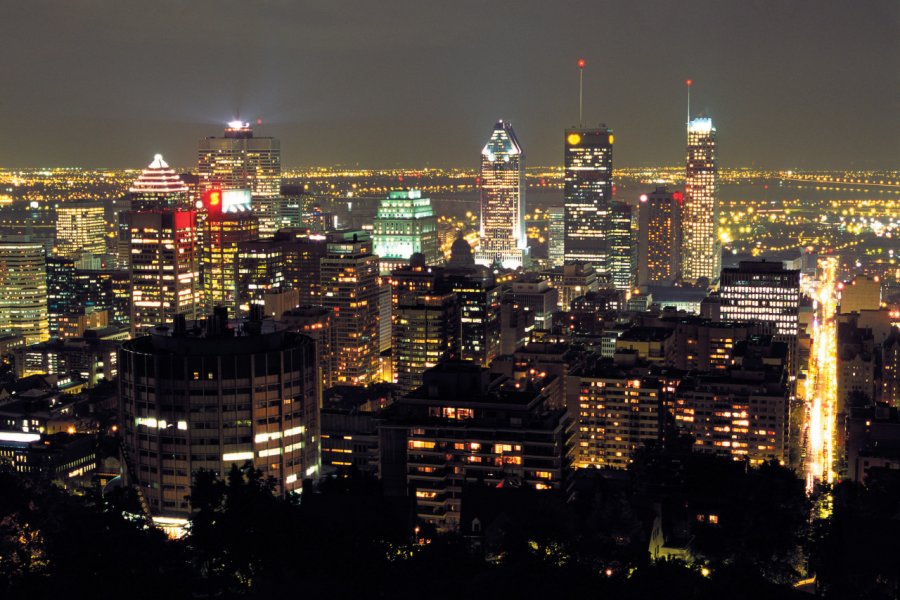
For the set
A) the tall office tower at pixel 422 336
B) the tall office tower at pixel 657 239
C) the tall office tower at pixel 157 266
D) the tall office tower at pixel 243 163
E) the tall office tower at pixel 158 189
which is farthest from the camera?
the tall office tower at pixel 243 163

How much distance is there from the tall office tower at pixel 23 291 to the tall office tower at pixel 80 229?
18.6 meters

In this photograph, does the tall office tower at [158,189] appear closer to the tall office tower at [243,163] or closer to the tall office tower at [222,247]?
the tall office tower at [222,247]

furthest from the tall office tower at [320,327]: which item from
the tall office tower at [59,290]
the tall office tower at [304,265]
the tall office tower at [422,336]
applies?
the tall office tower at [59,290]

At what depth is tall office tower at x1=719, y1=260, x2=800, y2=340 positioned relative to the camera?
5638 cm

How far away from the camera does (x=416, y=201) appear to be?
8275 cm

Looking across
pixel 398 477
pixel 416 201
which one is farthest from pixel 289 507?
pixel 416 201

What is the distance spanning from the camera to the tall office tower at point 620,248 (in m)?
86.8

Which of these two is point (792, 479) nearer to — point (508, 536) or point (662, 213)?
point (508, 536)

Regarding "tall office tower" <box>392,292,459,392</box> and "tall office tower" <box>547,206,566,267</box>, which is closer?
"tall office tower" <box>392,292,459,392</box>

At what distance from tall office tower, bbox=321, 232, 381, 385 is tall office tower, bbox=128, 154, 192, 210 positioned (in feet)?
46.1

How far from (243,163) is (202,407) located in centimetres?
6996

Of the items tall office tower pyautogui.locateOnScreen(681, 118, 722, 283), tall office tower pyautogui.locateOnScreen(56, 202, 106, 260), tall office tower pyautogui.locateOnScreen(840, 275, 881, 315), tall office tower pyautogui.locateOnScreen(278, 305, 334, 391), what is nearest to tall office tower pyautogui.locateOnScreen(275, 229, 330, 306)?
tall office tower pyautogui.locateOnScreen(278, 305, 334, 391)

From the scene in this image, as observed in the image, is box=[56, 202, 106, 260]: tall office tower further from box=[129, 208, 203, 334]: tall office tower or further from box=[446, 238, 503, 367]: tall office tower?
box=[446, 238, 503, 367]: tall office tower

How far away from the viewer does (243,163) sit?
9319 cm
